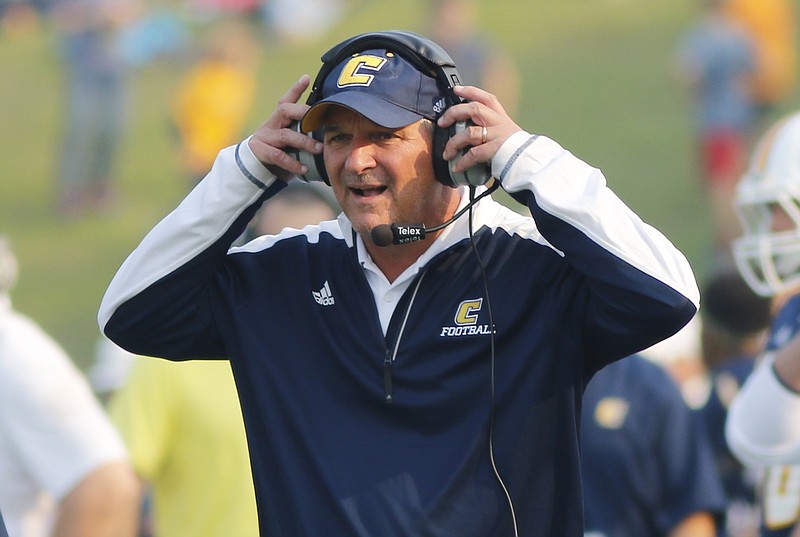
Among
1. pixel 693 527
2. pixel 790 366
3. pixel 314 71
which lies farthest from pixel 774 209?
pixel 314 71

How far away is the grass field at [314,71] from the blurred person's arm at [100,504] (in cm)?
623

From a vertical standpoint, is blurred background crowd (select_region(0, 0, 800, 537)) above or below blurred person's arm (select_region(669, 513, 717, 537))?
above

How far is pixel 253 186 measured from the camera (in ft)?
10.2

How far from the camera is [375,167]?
2949mm

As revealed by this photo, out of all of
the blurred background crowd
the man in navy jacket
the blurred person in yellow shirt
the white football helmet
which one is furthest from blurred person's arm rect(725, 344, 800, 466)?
the blurred person in yellow shirt

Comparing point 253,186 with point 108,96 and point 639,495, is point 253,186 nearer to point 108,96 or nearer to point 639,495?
point 639,495

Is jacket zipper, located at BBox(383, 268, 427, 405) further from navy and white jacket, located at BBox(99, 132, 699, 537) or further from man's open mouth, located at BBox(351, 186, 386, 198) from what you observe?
man's open mouth, located at BBox(351, 186, 386, 198)

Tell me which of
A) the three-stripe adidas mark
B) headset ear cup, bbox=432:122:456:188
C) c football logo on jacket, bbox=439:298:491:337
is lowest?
c football logo on jacket, bbox=439:298:491:337

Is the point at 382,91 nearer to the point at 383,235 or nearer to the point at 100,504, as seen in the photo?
the point at 383,235

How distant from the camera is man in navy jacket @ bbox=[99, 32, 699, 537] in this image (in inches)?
112

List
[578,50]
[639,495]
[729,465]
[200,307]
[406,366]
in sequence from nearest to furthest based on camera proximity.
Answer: [406,366] < [200,307] < [639,495] < [729,465] < [578,50]

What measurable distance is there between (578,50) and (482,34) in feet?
3.63

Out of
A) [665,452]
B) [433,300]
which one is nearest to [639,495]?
[665,452]

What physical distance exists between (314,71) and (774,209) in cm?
1162
